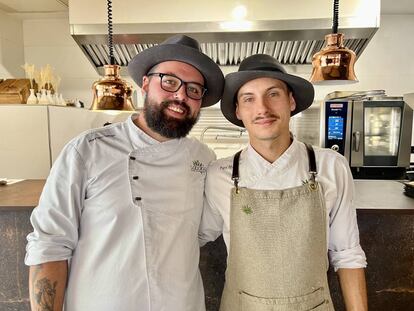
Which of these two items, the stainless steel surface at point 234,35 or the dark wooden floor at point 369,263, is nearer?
the dark wooden floor at point 369,263

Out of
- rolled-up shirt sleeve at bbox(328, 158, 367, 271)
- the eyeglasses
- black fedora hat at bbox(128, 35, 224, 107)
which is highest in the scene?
black fedora hat at bbox(128, 35, 224, 107)

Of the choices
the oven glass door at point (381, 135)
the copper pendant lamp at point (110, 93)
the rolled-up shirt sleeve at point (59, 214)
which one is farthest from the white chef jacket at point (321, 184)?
the oven glass door at point (381, 135)

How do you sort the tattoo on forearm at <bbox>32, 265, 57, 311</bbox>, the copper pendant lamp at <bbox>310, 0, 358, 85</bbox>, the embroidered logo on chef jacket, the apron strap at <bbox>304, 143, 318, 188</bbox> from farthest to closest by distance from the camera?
the copper pendant lamp at <bbox>310, 0, 358, 85</bbox>, the embroidered logo on chef jacket, the apron strap at <bbox>304, 143, 318, 188</bbox>, the tattoo on forearm at <bbox>32, 265, 57, 311</bbox>

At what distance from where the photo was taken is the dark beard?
1.21 m

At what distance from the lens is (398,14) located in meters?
3.86

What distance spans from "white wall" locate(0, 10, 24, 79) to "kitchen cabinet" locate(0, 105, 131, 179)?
972mm

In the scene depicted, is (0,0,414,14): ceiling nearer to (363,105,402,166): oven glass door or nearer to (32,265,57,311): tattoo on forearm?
(363,105,402,166): oven glass door

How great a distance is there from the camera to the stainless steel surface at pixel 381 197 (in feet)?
4.80

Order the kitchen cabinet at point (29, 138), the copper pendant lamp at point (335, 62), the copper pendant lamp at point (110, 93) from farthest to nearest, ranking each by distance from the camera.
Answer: the kitchen cabinet at point (29, 138)
the copper pendant lamp at point (110, 93)
the copper pendant lamp at point (335, 62)

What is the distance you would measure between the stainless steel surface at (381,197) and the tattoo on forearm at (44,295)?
132cm

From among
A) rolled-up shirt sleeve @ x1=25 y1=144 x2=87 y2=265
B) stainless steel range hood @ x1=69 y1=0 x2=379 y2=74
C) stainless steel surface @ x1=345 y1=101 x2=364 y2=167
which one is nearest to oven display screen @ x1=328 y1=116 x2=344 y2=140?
stainless steel surface @ x1=345 y1=101 x2=364 y2=167

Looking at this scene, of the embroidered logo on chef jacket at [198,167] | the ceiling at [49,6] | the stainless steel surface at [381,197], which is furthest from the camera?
the ceiling at [49,6]

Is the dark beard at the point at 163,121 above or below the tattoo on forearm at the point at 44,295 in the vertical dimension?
above

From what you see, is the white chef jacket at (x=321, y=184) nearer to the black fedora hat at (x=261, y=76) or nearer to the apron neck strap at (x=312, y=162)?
the apron neck strap at (x=312, y=162)
